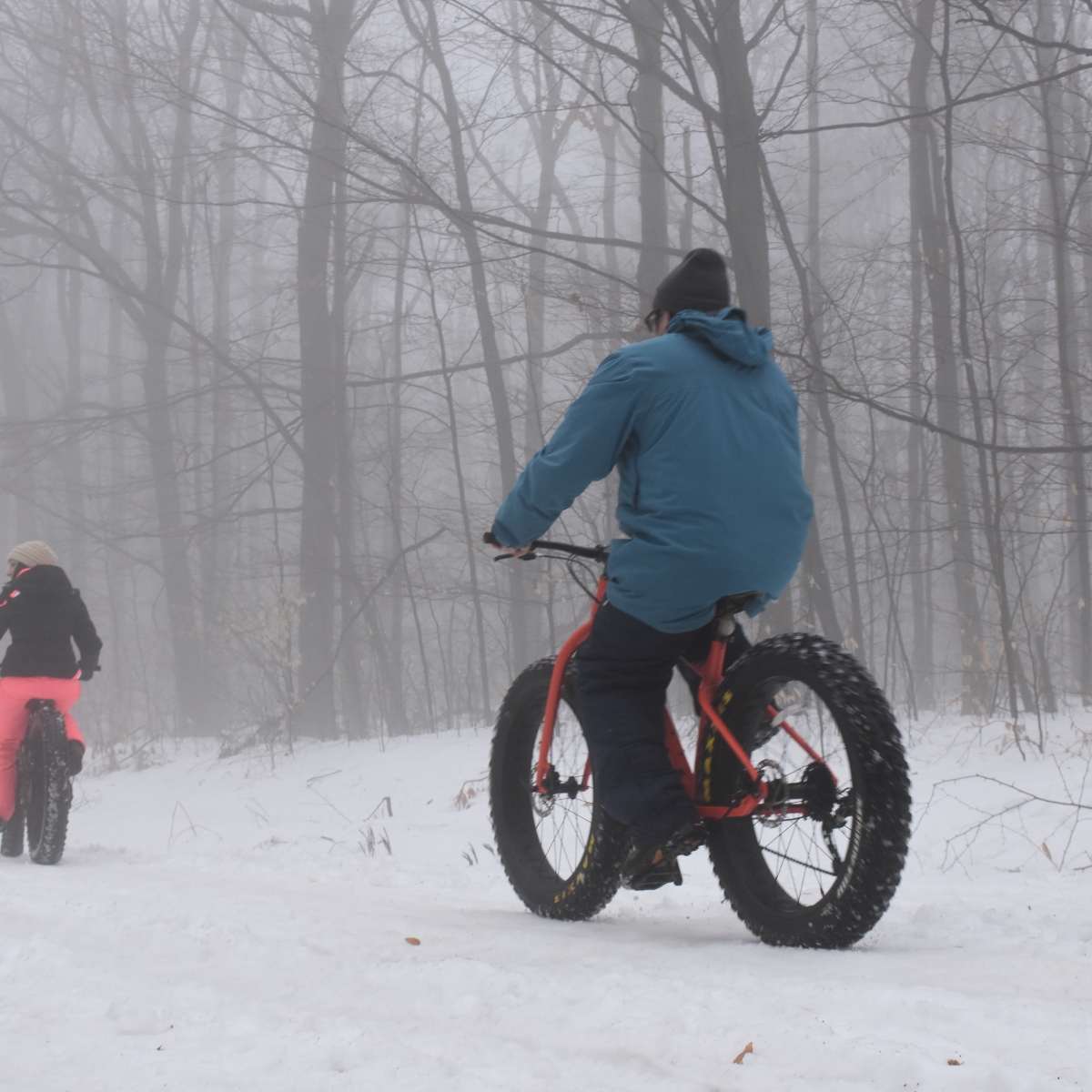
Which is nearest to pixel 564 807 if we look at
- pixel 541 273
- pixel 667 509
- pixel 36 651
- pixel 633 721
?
pixel 633 721

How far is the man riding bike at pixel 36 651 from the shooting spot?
6273 mm

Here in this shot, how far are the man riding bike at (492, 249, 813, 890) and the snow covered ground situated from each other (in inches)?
17.1

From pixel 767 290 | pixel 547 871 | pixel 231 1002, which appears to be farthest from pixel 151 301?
pixel 231 1002

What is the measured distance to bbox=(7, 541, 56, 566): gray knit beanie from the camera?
653 centimetres

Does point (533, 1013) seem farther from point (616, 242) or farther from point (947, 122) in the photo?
point (616, 242)

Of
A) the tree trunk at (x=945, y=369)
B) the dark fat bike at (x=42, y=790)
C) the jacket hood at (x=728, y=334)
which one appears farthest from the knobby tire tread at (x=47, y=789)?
the tree trunk at (x=945, y=369)

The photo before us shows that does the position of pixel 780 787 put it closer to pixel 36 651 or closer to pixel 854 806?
pixel 854 806

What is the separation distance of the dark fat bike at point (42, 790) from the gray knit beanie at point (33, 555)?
35.1 inches

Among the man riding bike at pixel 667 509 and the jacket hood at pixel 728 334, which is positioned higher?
the jacket hood at pixel 728 334

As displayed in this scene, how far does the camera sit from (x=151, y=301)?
1350cm

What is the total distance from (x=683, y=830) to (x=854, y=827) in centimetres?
47

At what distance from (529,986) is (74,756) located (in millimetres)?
4829

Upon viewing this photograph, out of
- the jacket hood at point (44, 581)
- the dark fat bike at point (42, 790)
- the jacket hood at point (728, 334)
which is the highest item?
the jacket hood at point (728, 334)

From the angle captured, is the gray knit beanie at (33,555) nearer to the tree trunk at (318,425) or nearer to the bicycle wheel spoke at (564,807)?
the bicycle wheel spoke at (564,807)
